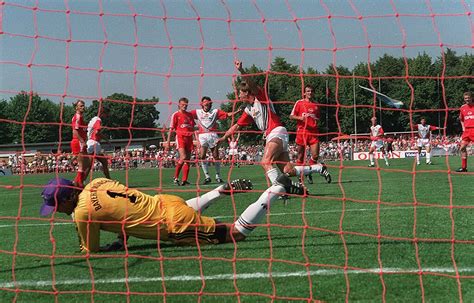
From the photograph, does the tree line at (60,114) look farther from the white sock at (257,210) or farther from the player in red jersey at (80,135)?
the white sock at (257,210)

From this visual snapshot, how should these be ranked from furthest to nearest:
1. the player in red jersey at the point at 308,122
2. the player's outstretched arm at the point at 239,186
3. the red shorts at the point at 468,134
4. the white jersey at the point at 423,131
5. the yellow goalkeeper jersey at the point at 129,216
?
the white jersey at the point at 423,131, the red shorts at the point at 468,134, the player in red jersey at the point at 308,122, the player's outstretched arm at the point at 239,186, the yellow goalkeeper jersey at the point at 129,216

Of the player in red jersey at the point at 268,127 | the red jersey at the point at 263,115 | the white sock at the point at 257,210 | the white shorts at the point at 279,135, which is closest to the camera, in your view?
the white sock at the point at 257,210

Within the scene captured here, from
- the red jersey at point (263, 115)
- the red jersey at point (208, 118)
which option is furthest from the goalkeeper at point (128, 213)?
the red jersey at point (208, 118)

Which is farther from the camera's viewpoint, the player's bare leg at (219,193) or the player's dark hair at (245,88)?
the player's dark hair at (245,88)

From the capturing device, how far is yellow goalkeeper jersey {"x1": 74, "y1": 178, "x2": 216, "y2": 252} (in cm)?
512

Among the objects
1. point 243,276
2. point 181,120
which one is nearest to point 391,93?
point 181,120

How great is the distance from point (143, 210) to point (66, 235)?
6.43ft

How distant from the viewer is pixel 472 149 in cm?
3775

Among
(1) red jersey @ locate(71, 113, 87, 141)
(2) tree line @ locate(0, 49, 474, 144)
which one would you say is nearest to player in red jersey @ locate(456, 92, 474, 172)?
(2) tree line @ locate(0, 49, 474, 144)

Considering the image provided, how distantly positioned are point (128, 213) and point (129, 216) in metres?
0.03

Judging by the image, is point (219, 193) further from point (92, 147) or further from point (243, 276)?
point (92, 147)

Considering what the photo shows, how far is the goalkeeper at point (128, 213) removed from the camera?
5133 mm

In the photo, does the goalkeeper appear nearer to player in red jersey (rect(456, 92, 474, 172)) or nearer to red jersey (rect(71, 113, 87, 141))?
red jersey (rect(71, 113, 87, 141))

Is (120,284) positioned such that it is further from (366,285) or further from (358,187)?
(358,187)
